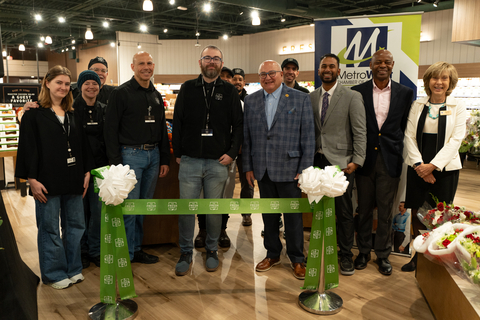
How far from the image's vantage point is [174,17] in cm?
1567

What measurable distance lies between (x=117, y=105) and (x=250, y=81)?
46.6 ft

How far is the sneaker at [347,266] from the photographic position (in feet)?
10.7

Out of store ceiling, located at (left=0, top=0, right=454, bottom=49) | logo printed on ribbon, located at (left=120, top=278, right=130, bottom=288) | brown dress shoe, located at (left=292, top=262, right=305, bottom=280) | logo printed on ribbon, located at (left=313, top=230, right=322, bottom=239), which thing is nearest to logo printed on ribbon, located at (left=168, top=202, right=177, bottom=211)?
logo printed on ribbon, located at (left=120, top=278, right=130, bottom=288)

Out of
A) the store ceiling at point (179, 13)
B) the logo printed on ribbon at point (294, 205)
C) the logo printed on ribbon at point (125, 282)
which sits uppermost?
the store ceiling at point (179, 13)

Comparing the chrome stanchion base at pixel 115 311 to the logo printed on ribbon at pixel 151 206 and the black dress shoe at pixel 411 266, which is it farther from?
the black dress shoe at pixel 411 266

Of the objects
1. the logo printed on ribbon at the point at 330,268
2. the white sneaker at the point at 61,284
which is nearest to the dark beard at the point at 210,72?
the logo printed on ribbon at the point at 330,268

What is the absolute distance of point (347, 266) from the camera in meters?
3.29

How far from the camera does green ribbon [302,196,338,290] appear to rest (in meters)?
2.68

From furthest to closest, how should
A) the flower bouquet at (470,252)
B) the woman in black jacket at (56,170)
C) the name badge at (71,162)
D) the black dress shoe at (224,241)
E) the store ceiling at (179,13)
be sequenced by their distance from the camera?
the store ceiling at (179,13)
the black dress shoe at (224,241)
the name badge at (71,162)
the woman in black jacket at (56,170)
the flower bouquet at (470,252)

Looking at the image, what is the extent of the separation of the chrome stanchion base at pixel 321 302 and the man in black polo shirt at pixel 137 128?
5.13 ft

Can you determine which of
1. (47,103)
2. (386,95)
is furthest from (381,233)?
(47,103)

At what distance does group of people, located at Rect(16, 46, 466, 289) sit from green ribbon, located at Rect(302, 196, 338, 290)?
1.51ft

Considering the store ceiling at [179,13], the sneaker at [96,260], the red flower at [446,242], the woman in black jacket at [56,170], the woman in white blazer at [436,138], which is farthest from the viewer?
the store ceiling at [179,13]

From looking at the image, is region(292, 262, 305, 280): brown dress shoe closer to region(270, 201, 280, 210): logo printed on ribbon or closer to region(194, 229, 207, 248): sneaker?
region(270, 201, 280, 210): logo printed on ribbon
